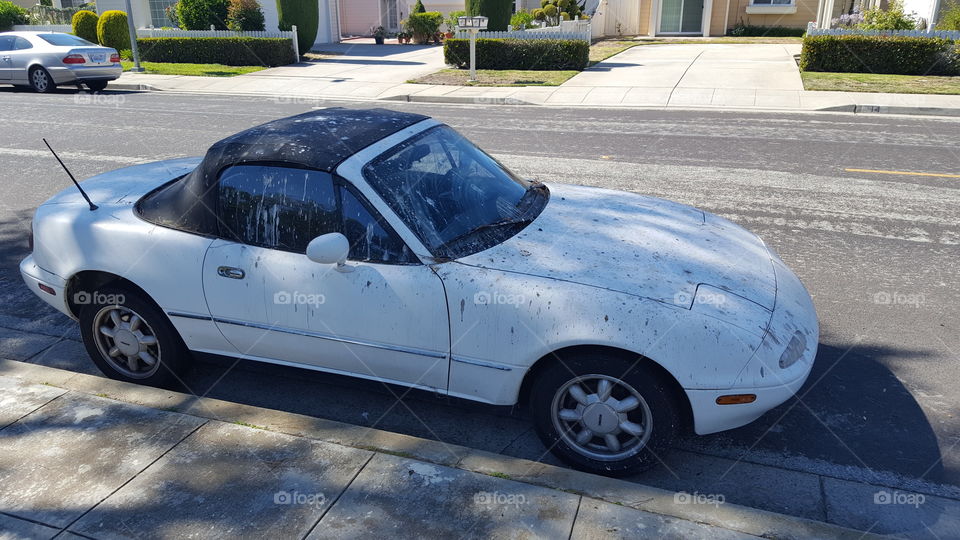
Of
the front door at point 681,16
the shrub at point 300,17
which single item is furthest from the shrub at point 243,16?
the front door at point 681,16

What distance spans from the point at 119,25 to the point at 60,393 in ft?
84.7

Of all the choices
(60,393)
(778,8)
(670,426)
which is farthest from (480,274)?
(778,8)

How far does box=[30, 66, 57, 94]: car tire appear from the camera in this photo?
17.4 meters

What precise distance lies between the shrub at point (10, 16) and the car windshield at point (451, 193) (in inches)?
1454

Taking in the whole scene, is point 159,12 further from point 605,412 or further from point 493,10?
point 605,412

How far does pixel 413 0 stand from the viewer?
35.1 metres

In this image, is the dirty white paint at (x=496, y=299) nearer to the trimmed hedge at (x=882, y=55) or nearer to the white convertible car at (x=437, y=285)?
the white convertible car at (x=437, y=285)

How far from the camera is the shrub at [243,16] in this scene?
2391 centimetres

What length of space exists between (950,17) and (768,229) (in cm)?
1598

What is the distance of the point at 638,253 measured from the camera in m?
3.51

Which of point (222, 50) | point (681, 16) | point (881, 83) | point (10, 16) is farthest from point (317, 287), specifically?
point (10, 16)

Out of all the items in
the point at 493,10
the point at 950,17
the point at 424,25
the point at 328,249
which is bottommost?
the point at 328,249

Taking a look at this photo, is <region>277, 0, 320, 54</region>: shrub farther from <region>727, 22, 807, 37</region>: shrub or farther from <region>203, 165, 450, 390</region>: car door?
<region>203, 165, 450, 390</region>: car door

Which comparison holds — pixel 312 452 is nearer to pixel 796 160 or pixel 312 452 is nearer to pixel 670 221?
pixel 670 221
